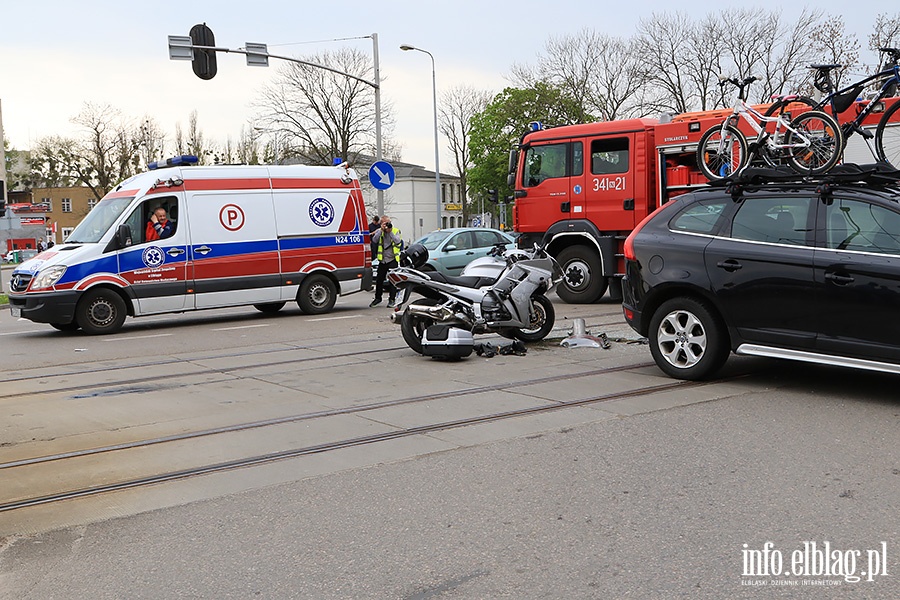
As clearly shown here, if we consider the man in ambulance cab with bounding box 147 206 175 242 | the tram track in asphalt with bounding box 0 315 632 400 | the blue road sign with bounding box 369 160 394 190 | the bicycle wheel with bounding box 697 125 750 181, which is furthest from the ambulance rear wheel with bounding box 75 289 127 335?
the bicycle wheel with bounding box 697 125 750 181

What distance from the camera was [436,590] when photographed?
379 centimetres

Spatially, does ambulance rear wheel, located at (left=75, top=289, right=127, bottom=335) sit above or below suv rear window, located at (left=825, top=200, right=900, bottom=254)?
below

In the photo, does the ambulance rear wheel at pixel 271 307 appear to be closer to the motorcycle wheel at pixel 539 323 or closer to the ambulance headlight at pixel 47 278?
the ambulance headlight at pixel 47 278

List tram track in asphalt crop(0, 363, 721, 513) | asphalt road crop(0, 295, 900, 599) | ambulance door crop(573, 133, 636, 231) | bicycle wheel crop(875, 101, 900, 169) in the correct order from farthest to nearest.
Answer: ambulance door crop(573, 133, 636, 231) → bicycle wheel crop(875, 101, 900, 169) → tram track in asphalt crop(0, 363, 721, 513) → asphalt road crop(0, 295, 900, 599)

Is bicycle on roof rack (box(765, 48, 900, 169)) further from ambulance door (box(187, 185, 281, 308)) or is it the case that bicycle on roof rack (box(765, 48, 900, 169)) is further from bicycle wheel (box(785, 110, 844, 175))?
ambulance door (box(187, 185, 281, 308))

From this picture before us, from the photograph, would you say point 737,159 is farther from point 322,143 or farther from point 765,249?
point 322,143

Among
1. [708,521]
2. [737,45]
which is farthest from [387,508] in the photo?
[737,45]

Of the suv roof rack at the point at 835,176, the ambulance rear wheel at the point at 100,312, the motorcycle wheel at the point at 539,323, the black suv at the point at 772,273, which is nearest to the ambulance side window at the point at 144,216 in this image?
the ambulance rear wheel at the point at 100,312

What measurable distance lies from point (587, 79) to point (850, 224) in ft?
156

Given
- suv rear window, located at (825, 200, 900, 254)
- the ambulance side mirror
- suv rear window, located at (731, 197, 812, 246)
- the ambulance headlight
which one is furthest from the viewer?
the ambulance side mirror

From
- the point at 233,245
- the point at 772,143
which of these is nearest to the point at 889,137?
the point at 772,143

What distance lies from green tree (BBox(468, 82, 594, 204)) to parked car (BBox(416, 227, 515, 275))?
98.9 ft

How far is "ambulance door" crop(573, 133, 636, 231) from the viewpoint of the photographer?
1578 centimetres

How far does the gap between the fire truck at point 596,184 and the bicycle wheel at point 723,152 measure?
2820mm
